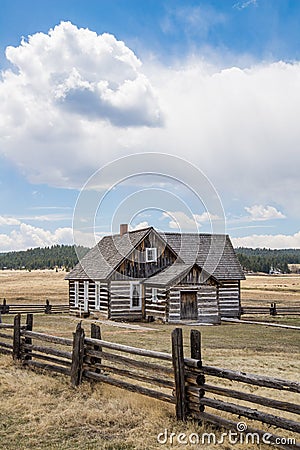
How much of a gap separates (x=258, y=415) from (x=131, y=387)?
10.9ft

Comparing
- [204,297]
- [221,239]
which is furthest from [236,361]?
[221,239]

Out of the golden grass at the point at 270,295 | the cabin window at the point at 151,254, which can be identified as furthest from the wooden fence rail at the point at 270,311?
the golden grass at the point at 270,295

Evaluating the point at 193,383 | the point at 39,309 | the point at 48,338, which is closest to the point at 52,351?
the point at 48,338

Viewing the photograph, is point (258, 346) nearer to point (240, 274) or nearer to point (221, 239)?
point (240, 274)

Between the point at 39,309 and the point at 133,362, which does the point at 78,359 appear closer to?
the point at 133,362

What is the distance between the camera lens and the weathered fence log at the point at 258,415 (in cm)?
771

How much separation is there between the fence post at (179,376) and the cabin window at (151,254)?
28.7 meters

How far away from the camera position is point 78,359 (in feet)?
39.4

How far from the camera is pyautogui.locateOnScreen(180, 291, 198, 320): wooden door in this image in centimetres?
3512

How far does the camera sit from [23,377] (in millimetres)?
12781

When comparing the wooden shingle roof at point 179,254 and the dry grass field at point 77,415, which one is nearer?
the dry grass field at point 77,415

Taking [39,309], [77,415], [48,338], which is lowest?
[39,309]

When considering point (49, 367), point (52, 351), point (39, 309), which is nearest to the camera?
point (52, 351)

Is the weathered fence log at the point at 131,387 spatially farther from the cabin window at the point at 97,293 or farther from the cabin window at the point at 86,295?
the cabin window at the point at 86,295
